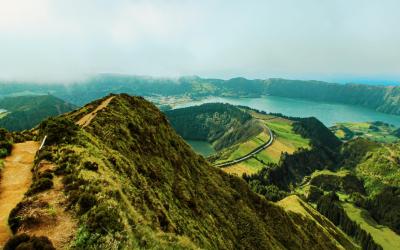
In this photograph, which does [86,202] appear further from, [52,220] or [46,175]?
[46,175]

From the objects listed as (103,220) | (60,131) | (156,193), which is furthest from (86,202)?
(156,193)

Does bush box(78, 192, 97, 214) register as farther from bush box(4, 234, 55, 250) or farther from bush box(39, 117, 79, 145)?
bush box(39, 117, 79, 145)

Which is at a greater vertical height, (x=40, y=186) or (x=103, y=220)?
(x=103, y=220)

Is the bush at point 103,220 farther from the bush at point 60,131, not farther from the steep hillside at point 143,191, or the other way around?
the bush at point 60,131

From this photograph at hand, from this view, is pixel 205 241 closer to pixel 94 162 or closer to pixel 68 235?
pixel 94 162

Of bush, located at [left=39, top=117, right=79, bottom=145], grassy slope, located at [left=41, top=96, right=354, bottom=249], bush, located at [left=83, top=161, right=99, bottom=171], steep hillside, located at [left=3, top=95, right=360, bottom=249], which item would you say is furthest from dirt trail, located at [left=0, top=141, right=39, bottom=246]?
bush, located at [left=83, top=161, right=99, bottom=171]

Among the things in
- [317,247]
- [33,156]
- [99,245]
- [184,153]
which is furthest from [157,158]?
[317,247]
